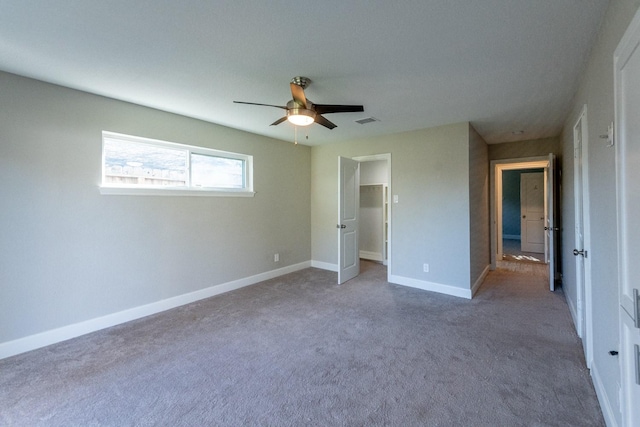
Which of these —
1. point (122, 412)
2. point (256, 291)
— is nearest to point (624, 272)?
point (122, 412)

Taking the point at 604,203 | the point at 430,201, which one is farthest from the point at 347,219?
the point at 604,203

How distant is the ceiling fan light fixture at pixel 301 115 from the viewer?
2.45 meters

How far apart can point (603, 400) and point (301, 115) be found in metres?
2.90

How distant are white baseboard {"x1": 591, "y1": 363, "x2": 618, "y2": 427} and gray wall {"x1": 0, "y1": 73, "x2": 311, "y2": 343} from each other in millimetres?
3938

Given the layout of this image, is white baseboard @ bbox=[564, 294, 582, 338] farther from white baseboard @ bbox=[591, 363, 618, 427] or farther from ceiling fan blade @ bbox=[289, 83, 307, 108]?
ceiling fan blade @ bbox=[289, 83, 307, 108]

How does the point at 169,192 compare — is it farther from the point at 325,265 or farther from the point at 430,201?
the point at 430,201

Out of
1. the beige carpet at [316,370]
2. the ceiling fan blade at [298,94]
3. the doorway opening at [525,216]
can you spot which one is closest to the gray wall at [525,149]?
the doorway opening at [525,216]

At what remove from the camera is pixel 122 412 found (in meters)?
1.74

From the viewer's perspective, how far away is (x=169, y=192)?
11.2 ft

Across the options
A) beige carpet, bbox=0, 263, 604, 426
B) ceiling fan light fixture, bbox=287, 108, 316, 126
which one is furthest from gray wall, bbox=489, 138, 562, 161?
ceiling fan light fixture, bbox=287, 108, 316, 126

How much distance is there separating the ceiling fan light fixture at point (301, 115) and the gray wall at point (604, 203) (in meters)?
1.95

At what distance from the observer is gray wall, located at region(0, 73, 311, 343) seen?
7.88 feet

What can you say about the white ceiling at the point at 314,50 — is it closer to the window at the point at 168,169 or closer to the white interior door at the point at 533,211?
the window at the point at 168,169

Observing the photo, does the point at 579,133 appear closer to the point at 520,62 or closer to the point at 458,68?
the point at 520,62
